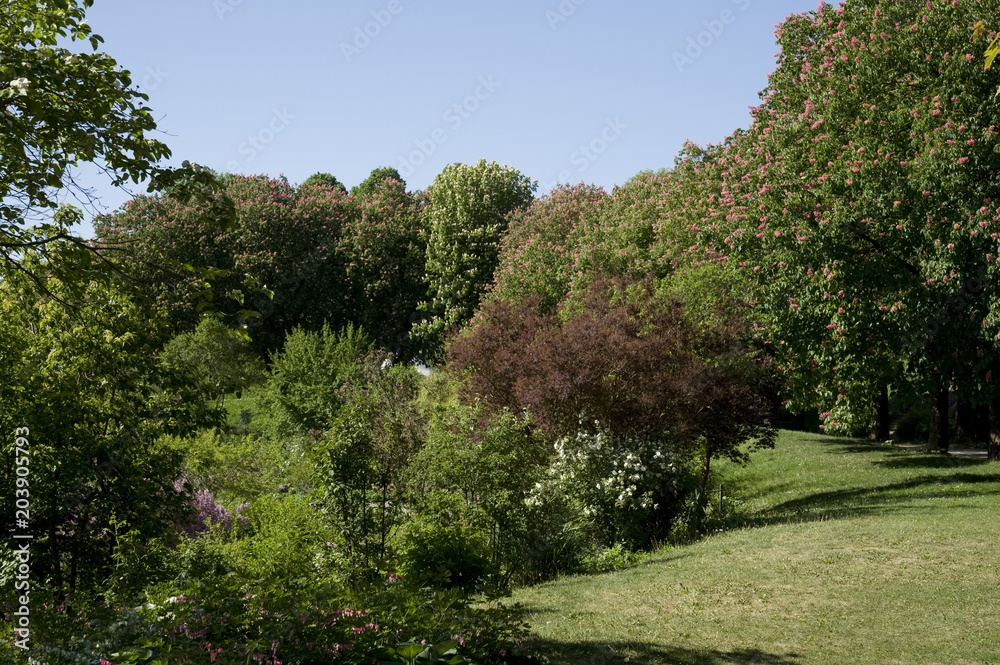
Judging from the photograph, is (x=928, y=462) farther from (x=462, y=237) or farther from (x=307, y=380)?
(x=462, y=237)

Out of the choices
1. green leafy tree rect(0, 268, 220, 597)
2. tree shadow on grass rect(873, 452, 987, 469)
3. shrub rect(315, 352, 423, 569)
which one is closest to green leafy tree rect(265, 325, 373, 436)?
shrub rect(315, 352, 423, 569)

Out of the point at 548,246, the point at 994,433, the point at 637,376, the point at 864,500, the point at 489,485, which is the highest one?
the point at 548,246

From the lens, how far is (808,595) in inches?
325

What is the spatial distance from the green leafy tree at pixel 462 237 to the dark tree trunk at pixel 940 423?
16.9m

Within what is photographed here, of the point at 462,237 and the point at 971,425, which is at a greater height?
the point at 462,237

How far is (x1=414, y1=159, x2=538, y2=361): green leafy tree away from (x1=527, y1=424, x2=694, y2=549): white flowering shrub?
20387mm

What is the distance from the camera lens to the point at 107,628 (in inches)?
189

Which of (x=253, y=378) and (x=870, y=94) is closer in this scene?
(x=870, y=94)

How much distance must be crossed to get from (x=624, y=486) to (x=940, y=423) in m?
13.5

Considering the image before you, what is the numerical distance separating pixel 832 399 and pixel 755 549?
24.8 ft

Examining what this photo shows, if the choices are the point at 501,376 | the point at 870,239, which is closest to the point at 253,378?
the point at 501,376

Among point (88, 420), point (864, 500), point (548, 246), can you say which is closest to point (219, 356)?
point (548, 246)

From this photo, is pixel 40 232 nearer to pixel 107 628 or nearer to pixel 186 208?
pixel 107 628

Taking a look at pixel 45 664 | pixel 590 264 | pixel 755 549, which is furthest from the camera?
pixel 590 264
